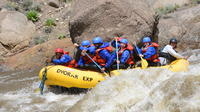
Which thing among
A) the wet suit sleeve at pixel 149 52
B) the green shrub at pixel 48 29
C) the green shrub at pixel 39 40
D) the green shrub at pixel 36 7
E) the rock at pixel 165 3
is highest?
the green shrub at pixel 36 7

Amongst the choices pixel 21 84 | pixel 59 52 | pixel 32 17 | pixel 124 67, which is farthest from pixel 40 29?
pixel 124 67

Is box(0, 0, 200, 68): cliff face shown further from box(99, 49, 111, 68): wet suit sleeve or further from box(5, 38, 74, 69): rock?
box(99, 49, 111, 68): wet suit sleeve

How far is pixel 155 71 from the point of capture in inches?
244

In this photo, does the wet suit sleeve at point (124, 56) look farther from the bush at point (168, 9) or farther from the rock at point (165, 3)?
the rock at point (165, 3)

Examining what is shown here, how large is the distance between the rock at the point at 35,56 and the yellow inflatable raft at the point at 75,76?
12.4 ft

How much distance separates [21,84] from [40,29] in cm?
700

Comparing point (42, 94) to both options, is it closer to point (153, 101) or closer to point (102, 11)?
point (102, 11)

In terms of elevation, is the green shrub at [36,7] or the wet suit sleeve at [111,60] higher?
the green shrub at [36,7]

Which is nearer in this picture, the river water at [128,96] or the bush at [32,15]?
the river water at [128,96]

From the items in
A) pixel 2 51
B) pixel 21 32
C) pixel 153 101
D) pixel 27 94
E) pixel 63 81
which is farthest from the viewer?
pixel 21 32

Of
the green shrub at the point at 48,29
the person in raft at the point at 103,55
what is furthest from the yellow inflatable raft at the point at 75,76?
the green shrub at the point at 48,29

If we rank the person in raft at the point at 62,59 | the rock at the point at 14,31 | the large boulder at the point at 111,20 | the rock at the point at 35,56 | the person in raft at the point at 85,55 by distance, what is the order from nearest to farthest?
the person in raft at the point at 85,55
the person in raft at the point at 62,59
the large boulder at the point at 111,20
the rock at the point at 35,56
the rock at the point at 14,31

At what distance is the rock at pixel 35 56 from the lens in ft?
36.7

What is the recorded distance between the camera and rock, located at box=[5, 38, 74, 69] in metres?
11.2
